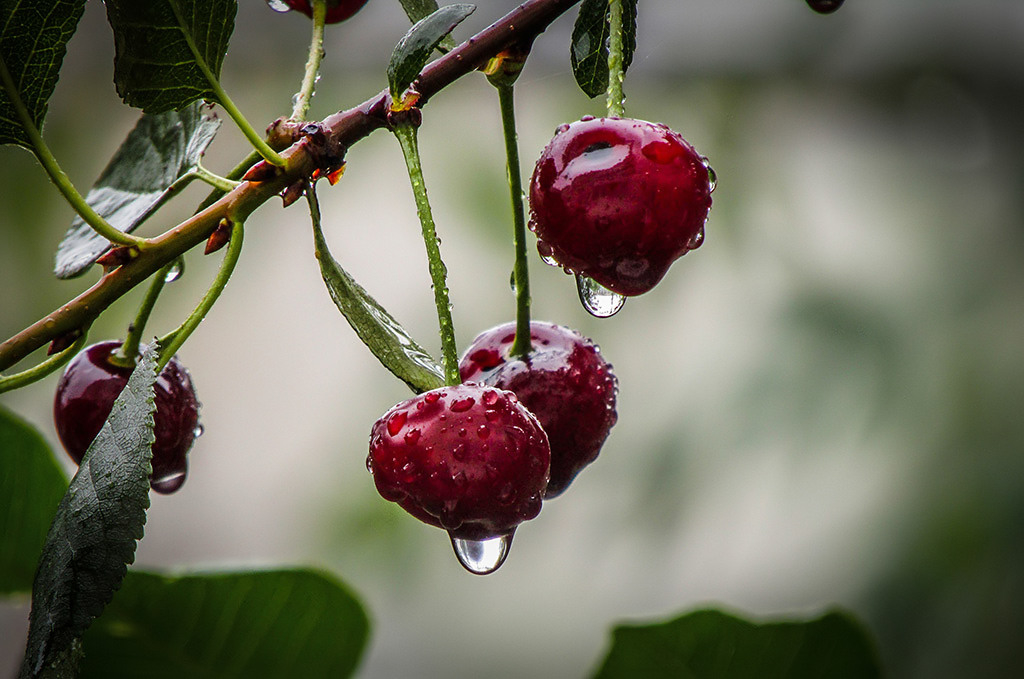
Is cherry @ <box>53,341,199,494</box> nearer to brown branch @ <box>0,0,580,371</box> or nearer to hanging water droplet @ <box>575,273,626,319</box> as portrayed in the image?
brown branch @ <box>0,0,580,371</box>

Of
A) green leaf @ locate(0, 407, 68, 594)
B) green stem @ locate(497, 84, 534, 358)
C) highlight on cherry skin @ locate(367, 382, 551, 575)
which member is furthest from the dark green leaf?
green leaf @ locate(0, 407, 68, 594)

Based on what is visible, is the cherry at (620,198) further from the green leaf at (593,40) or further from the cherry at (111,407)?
the cherry at (111,407)

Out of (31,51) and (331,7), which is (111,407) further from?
(331,7)

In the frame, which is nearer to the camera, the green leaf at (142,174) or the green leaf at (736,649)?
the green leaf at (142,174)

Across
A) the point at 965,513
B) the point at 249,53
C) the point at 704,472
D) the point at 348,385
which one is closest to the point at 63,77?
the point at 249,53

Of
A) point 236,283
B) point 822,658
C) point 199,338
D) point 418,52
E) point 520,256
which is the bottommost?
point 199,338

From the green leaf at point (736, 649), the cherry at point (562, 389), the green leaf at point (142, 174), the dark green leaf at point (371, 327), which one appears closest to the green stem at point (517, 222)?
the cherry at point (562, 389)

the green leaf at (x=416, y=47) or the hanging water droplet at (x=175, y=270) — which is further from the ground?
the green leaf at (x=416, y=47)

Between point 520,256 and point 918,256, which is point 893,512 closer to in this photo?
point 918,256
